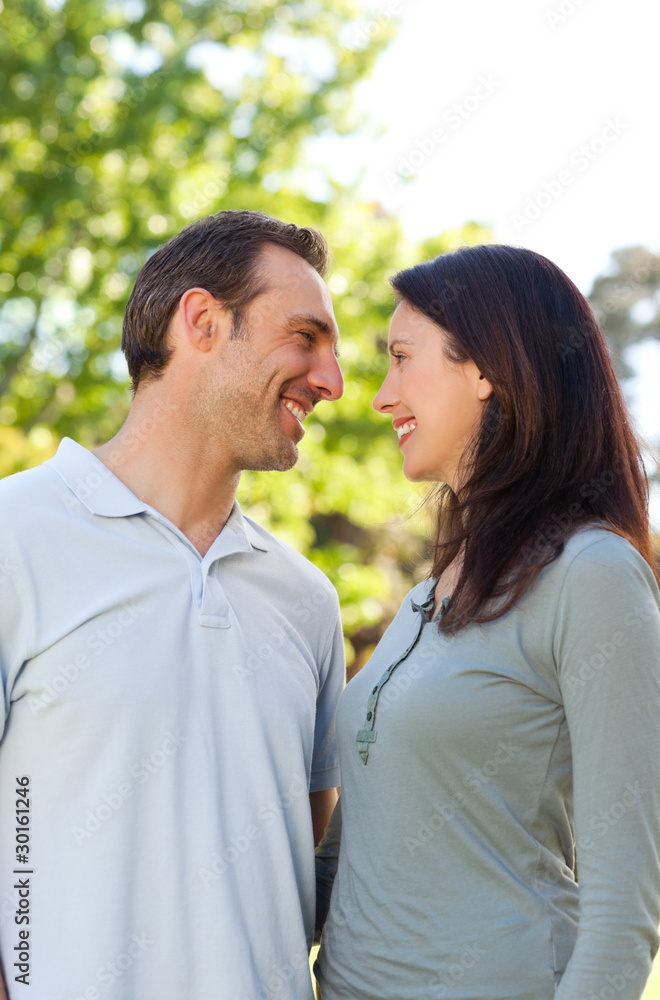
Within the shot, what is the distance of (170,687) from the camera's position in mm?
2150

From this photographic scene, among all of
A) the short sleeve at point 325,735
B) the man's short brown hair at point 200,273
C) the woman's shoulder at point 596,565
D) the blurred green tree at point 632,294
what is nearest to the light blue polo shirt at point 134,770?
the short sleeve at point 325,735

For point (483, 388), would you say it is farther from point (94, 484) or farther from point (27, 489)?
point (27, 489)

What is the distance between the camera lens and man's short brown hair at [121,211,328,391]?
8.77 ft

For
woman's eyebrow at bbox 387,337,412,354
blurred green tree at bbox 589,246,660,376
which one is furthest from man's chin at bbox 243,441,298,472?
blurred green tree at bbox 589,246,660,376

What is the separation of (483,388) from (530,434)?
0.19m

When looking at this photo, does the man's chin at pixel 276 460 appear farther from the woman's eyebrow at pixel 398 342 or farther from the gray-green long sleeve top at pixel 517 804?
the gray-green long sleeve top at pixel 517 804

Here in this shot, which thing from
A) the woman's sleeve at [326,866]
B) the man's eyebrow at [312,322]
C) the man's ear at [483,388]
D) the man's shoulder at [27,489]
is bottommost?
the woman's sleeve at [326,866]

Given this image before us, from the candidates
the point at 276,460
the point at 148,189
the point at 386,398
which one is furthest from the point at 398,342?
the point at 148,189

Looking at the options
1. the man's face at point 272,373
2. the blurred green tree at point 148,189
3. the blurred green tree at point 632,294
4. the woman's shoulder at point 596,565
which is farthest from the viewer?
the blurred green tree at point 632,294

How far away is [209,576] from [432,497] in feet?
2.73

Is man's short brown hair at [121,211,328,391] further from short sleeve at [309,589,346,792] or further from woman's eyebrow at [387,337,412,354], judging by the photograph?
short sleeve at [309,589,346,792]

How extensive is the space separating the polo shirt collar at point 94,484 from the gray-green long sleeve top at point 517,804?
0.76 meters

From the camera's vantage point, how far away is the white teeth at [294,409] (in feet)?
8.91

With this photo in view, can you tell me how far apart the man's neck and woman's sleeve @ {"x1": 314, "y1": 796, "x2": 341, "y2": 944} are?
853mm
